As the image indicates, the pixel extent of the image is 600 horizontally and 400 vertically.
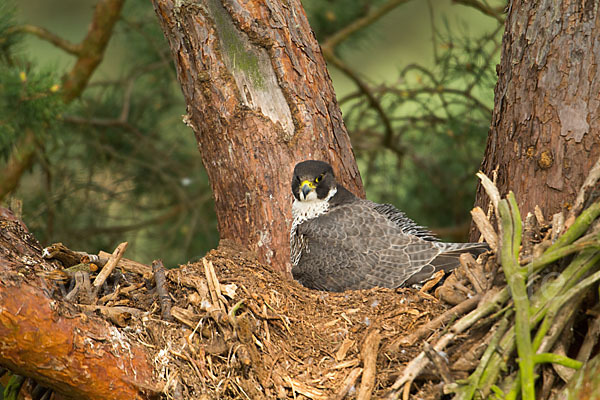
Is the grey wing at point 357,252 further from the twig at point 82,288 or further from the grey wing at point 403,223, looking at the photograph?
the twig at point 82,288

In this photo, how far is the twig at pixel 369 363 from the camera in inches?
98.3

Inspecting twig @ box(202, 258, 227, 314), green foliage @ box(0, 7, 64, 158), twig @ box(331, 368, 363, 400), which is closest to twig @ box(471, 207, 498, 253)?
twig @ box(331, 368, 363, 400)

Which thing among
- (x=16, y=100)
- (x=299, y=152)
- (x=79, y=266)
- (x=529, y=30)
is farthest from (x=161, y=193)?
(x=529, y=30)

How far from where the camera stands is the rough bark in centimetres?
221

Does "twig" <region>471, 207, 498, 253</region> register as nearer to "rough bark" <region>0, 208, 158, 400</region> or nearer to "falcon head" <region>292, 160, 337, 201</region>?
"falcon head" <region>292, 160, 337, 201</region>

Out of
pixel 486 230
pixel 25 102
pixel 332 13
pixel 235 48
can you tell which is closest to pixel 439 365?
pixel 486 230

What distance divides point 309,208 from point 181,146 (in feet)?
12.1

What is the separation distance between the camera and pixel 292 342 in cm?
286

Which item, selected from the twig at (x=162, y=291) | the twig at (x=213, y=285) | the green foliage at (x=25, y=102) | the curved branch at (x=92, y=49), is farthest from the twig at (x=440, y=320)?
the curved branch at (x=92, y=49)

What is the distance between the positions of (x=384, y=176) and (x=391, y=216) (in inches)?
128

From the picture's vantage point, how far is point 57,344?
2264mm

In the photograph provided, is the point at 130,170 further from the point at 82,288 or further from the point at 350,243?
the point at 82,288

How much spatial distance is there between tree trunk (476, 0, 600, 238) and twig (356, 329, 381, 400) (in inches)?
40.2

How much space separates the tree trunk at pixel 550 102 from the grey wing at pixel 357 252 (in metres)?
0.66
